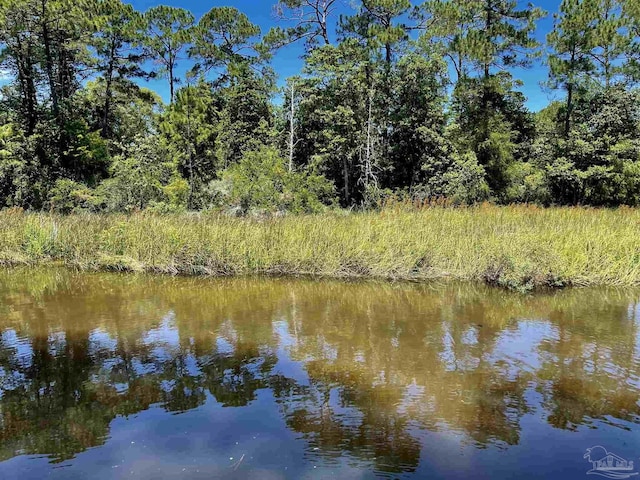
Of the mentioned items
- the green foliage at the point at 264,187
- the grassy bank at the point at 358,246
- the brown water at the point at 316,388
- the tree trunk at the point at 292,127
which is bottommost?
the brown water at the point at 316,388

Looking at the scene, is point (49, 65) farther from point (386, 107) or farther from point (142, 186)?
point (386, 107)

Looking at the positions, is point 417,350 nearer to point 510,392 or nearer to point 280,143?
point 510,392

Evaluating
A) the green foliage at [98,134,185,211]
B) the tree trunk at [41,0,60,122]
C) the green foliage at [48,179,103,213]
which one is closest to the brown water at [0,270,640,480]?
the green foliage at [98,134,185,211]

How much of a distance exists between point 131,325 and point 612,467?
16.6 feet

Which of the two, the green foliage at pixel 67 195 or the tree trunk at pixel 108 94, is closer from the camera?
the green foliage at pixel 67 195

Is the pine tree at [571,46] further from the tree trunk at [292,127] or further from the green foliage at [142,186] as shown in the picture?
the green foliage at [142,186]

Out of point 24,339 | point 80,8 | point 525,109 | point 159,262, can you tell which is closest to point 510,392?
point 24,339

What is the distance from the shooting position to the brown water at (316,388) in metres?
2.95

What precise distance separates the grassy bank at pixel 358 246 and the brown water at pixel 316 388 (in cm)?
132

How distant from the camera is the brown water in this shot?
295 centimetres

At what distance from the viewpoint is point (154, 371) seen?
427 cm

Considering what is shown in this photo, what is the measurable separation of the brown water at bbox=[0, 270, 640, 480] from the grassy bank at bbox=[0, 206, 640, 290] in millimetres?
1322

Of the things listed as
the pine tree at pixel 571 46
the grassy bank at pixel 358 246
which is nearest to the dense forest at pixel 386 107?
the pine tree at pixel 571 46

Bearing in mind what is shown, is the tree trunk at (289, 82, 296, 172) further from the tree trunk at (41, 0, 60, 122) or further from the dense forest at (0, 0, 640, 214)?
the tree trunk at (41, 0, 60, 122)
